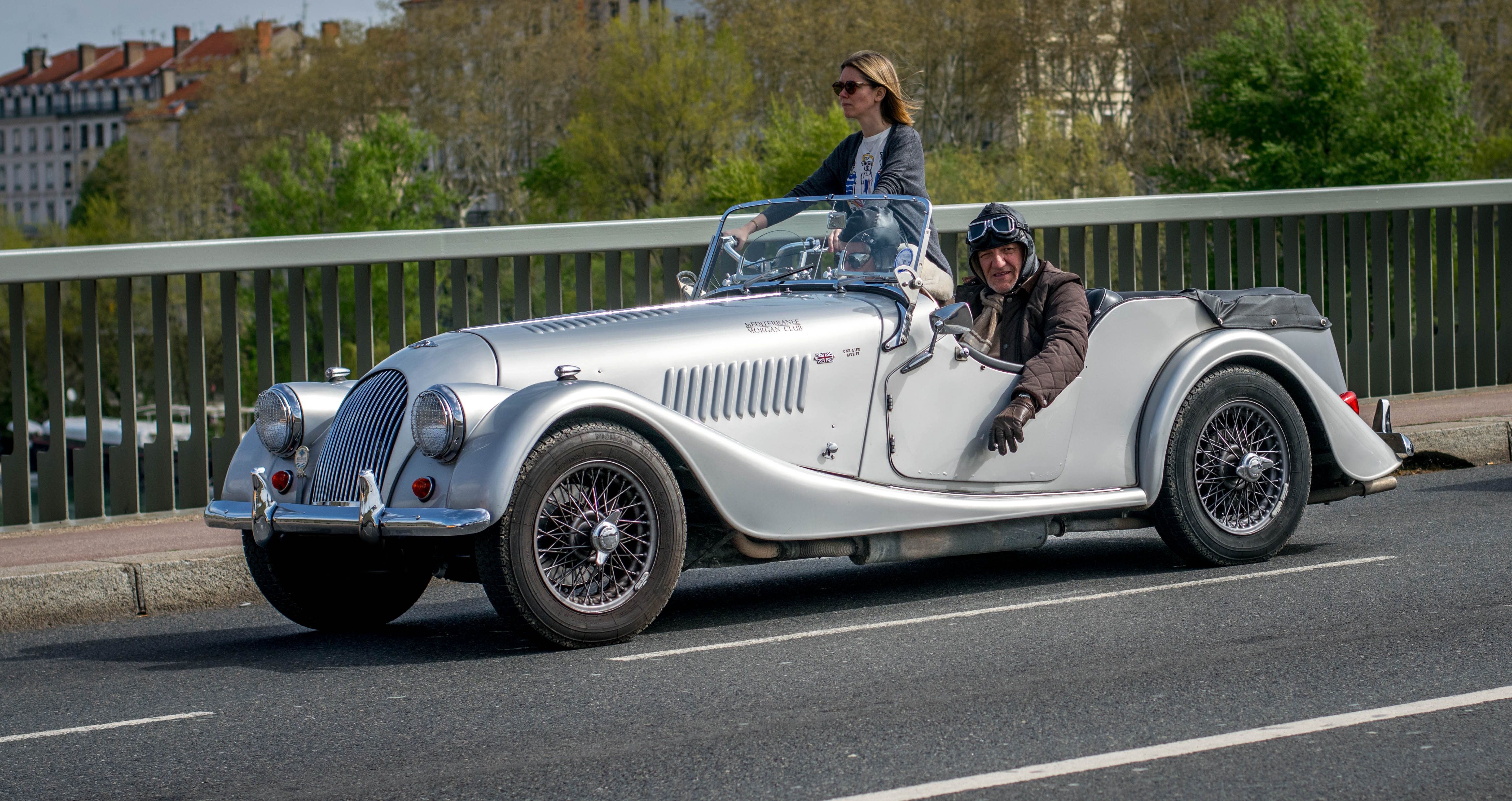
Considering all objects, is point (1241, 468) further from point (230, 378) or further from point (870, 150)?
point (230, 378)

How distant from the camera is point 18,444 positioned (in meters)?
8.30

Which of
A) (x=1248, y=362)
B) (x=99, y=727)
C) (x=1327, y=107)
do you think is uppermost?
(x=1327, y=107)

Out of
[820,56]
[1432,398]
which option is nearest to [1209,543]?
[1432,398]

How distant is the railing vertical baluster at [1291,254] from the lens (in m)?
11.3

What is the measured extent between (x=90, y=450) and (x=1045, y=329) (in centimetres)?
522

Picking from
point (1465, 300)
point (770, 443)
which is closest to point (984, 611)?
point (770, 443)

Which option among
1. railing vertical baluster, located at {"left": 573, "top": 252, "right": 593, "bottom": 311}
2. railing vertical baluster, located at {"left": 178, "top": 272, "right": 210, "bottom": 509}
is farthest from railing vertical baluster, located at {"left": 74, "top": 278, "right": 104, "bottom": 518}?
railing vertical baluster, located at {"left": 573, "top": 252, "right": 593, "bottom": 311}

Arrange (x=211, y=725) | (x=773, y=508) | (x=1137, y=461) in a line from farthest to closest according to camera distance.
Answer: (x=1137, y=461), (x=773, y=508), (x=211, y=725)

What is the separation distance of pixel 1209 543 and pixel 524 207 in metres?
78.5

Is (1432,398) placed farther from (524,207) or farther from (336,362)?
(524,207)

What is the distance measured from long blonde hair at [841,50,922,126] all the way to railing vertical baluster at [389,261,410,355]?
3.29 m

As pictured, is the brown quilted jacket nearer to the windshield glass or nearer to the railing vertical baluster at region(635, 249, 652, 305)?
the windshield glass

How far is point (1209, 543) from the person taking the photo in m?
6.60

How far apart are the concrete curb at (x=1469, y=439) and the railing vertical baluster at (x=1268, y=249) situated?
1.65m
